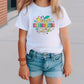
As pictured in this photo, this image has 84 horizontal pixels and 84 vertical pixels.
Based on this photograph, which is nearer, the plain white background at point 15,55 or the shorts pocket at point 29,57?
the shorts pocket at point 29,57

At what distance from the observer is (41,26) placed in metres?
2.25

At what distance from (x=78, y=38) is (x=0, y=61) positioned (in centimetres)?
263

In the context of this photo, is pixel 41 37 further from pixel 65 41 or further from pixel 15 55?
pixel 15 55

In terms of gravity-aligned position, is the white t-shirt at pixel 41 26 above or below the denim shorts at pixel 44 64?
above

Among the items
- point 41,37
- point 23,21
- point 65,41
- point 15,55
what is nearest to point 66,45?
point 65,41

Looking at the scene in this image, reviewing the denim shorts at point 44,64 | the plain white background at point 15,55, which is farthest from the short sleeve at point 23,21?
the plain white background at point 15,55

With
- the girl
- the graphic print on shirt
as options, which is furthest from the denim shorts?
the graphic print on shirt

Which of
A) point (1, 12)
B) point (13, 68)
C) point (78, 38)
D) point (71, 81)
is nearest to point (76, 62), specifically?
point (71, 81)

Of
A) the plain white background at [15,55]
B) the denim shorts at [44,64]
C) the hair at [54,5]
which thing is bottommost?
the plain white background at [15,55]

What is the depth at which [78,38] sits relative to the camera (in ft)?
21.4

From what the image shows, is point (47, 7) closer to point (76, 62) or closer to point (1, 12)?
point (76, 62)

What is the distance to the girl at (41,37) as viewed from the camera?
2240 millimetres

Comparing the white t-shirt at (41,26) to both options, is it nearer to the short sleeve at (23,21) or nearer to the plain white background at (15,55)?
the short sleeve at (23,21)

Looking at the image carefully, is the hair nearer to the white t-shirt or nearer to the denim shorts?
the white t-shirt
